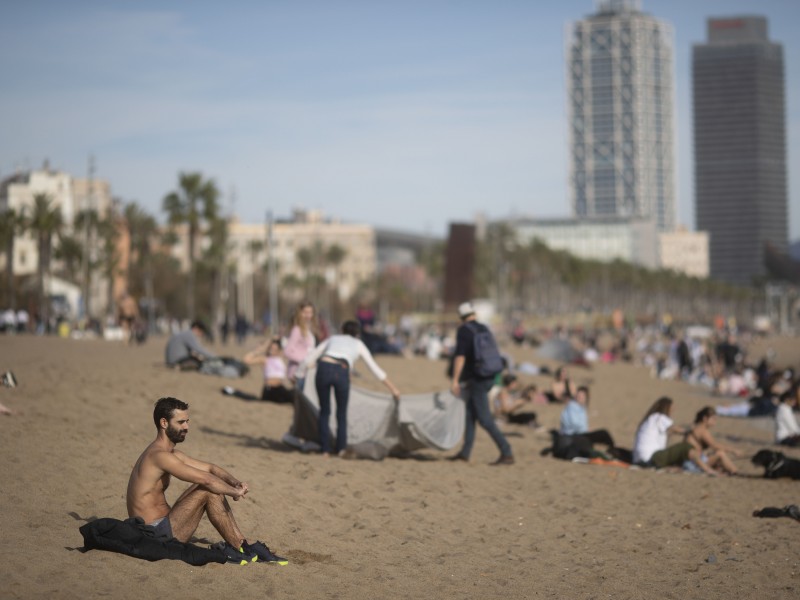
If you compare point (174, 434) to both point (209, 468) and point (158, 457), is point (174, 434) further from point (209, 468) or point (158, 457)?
point (209, 468)

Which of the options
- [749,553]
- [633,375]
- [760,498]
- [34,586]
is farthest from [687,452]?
[633,375]

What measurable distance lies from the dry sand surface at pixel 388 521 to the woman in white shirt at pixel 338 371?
1.28 ft

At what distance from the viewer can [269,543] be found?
9.23m

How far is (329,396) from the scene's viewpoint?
42.5ft

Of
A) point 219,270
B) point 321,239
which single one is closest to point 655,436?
point 219,270

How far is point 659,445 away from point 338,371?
4340mm

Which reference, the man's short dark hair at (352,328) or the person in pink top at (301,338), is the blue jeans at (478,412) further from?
the person in pink top at (301,338)

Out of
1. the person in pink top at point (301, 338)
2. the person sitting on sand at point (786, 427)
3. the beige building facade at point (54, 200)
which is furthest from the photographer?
the beige building facade at point (54, 200)

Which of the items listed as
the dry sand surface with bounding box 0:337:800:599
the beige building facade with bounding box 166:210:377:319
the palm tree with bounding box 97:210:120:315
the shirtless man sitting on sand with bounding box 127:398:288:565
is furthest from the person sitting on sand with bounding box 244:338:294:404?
the beige building facade with bounding box 166:210:377:319

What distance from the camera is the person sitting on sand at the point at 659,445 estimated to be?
1450 centimetres

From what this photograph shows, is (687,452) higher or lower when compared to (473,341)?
lower

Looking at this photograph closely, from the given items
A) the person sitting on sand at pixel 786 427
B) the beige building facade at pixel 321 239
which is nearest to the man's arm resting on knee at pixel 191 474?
the person sitting on sand at pixel 786 427

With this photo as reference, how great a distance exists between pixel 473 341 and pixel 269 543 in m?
4.95

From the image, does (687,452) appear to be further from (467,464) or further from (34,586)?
(34,586)
